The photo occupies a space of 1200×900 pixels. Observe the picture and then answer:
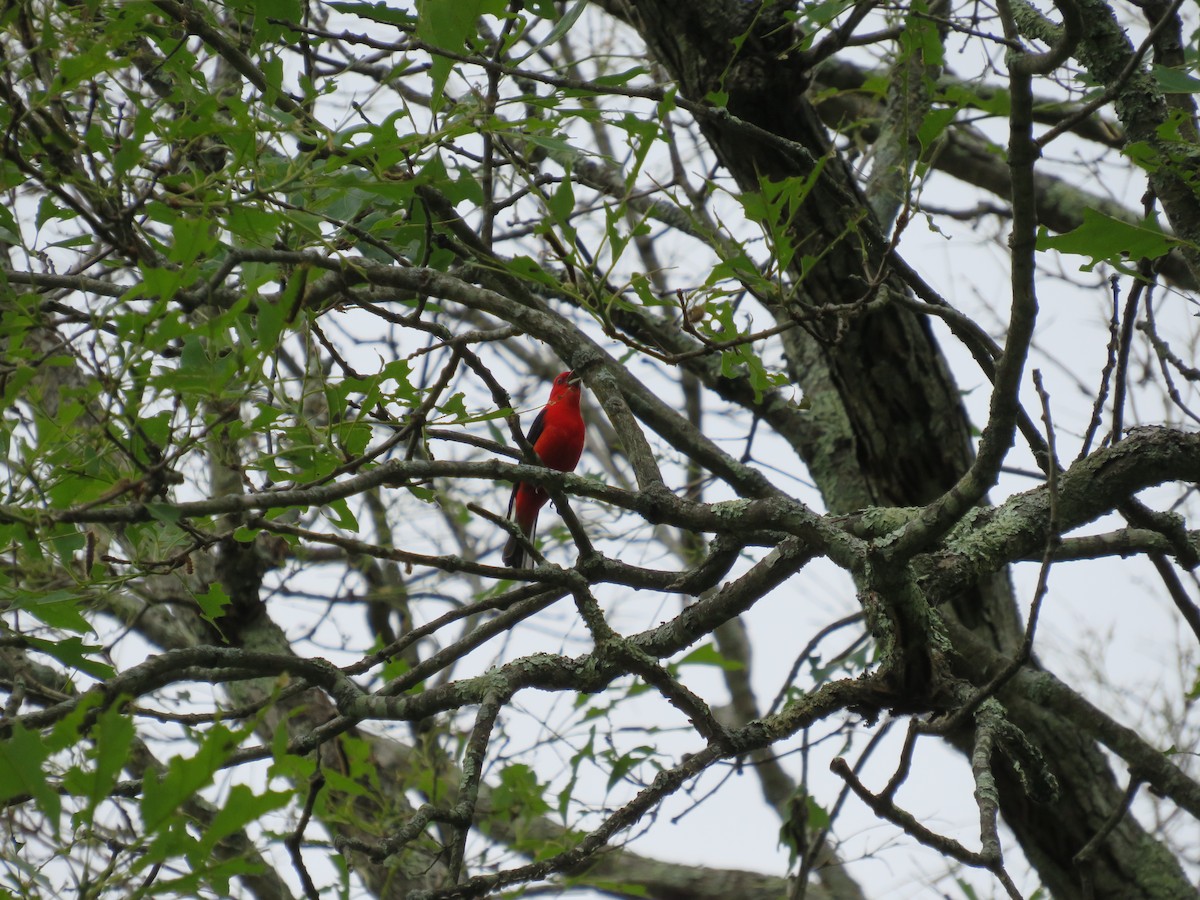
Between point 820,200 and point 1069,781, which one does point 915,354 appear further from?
point 1069,781

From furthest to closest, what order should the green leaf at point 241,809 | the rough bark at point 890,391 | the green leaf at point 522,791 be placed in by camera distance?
the green leaf at point 522,791
the rough bark at point 890,391
the green leaf at point 241,809

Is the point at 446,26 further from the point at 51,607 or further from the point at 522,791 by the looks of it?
the point at 522,791

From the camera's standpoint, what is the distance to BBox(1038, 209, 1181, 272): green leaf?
1.83 meters

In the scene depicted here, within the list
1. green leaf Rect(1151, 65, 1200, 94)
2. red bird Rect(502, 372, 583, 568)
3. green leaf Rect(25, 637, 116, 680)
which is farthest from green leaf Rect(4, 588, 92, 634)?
red bird Rect(502, 372, 583, 568)

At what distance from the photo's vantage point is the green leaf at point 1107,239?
1.83 m

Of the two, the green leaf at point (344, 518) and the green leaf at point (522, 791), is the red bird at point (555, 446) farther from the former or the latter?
the green leaf at point (344, 518)

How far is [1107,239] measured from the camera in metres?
1.84

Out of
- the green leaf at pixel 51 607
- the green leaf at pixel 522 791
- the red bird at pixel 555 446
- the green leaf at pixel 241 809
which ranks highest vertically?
the red bird at pixel 555 446

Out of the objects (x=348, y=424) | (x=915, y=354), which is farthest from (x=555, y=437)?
(x=348, y=424)

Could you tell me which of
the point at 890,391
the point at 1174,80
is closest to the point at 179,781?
the point at 1174,80

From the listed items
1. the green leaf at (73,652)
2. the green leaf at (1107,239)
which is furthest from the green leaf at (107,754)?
the green leaf at (1107,239)

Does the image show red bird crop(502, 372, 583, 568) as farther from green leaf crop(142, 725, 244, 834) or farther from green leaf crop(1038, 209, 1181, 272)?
green leaf crop(142, 725, 244, 834)

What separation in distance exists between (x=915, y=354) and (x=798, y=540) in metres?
1.73

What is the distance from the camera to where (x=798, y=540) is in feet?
6.95
